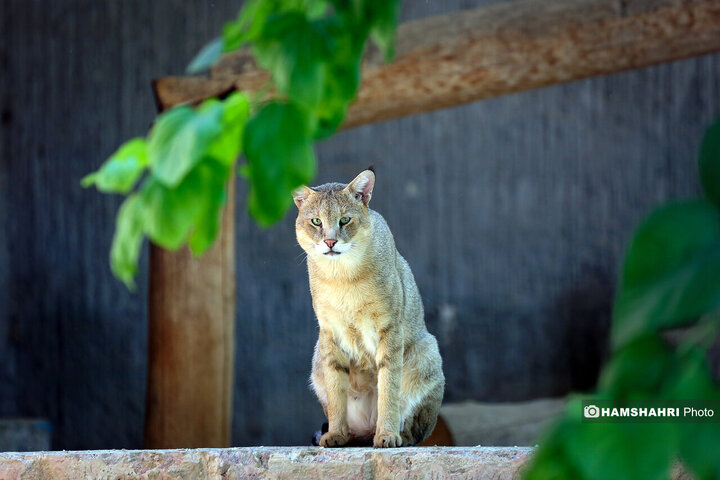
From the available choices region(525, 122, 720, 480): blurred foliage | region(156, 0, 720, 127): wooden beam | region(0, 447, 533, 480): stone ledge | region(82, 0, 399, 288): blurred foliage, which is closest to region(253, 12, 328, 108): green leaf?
region(82, 0, 399, 288): blurred foliage

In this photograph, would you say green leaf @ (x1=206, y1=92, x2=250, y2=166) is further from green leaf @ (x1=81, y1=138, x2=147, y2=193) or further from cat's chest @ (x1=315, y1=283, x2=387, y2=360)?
cat's chest @ (x1=315, y1=283, x2=387, y2=360)

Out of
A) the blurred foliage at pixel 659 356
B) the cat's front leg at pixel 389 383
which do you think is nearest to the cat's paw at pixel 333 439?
the cat's front leg at pixel 389 383

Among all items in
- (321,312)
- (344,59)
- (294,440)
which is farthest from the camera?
(294,440)

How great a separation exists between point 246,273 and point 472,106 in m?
2.11

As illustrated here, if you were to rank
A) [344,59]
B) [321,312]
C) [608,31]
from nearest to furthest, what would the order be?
[344,59]
[321,312]
[608,31]

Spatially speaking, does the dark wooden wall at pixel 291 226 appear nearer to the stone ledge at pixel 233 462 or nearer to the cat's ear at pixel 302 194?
the cat's ear at pixel 302 194

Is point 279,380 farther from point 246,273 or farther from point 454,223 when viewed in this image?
point 454,223

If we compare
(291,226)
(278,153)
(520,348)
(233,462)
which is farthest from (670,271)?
(520,348)

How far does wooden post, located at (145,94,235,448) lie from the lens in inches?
191

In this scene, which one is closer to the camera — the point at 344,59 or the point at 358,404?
the point at 344,59

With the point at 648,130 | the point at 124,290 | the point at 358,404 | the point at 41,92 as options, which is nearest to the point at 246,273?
the point at 124,290

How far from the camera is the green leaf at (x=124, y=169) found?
1.06 metres

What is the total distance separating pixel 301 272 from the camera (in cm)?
705

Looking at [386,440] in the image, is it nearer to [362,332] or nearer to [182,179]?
[362,332]
